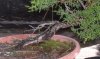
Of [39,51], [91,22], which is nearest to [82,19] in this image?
[91,22]

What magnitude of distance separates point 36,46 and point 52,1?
28cm

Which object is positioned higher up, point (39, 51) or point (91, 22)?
point (91, 22)

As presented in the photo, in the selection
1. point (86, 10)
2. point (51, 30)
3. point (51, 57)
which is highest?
point (86, 10)

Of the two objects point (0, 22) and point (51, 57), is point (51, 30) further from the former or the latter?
point (0, 22)

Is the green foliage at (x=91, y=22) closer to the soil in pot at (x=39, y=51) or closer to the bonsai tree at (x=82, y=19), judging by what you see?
the bonsai tree at (x=82, y=19)

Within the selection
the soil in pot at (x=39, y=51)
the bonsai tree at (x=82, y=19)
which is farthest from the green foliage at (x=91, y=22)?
the soil in pot at (x=39, y=51)

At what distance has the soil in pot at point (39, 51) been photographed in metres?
1.45

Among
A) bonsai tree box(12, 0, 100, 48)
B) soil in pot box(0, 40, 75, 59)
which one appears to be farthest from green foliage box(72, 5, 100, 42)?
soil in pot box(0, 40, 75, 59)

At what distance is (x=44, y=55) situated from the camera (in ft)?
4.79

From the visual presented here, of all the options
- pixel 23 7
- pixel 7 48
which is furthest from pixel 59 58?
pixel 23 7

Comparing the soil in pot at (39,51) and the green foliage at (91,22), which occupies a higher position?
the green foliage at (91,22)

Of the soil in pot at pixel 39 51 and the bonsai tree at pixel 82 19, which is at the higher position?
A: the bonsai tree at pixel 82 19

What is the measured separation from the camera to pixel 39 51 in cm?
151

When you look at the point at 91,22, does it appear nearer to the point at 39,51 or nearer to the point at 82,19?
the point at 82,19
